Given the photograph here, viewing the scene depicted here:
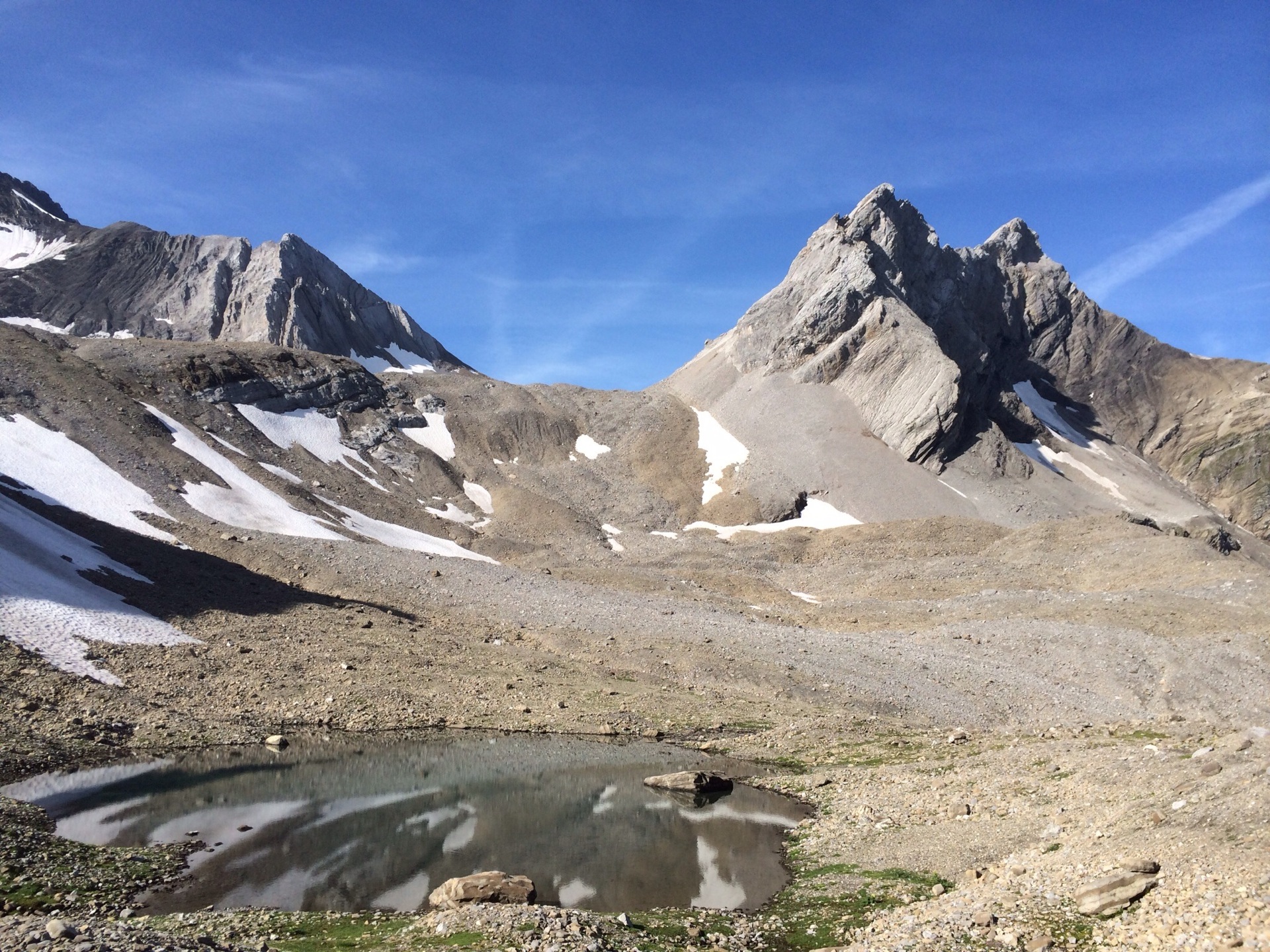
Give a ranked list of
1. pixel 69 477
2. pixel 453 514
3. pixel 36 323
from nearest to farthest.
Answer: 1. pixel 69 477
2. pixel 453 514
3. pixel 36 323

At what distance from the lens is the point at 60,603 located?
123 ft

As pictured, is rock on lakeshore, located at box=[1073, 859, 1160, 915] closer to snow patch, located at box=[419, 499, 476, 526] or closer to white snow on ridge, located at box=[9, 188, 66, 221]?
snow patch, located at box=[419, 499, 476, 526]

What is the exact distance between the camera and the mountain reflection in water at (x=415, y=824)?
18828 mm

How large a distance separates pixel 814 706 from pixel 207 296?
137m

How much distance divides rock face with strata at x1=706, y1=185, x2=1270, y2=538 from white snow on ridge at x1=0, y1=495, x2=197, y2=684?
81568 millimetres

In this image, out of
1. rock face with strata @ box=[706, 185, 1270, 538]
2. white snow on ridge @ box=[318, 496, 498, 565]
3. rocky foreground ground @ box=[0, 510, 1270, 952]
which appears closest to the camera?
rocky foreground ground @ box=[0, 510, 1270, 952]

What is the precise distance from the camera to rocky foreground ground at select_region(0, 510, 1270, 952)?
15.0 metres

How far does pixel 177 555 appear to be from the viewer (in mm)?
49125

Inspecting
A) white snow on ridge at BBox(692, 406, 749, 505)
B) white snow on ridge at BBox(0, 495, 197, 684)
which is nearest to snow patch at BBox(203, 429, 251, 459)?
white snow on ridge at BBox(0, 495, 197, 684)

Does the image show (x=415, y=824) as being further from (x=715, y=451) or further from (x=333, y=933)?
(x=715, y=451)

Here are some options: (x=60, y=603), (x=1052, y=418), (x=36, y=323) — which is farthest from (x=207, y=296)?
(x=1052, y=418)

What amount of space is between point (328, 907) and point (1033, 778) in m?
19.5

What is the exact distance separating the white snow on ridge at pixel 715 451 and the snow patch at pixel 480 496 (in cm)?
2367

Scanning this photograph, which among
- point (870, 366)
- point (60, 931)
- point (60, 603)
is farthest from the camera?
point (870, 366)
